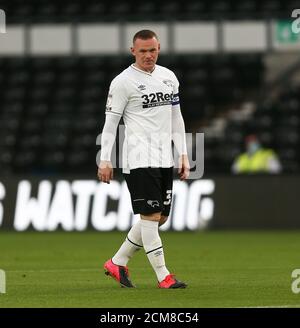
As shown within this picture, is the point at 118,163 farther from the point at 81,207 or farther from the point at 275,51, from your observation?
the point at 275,51

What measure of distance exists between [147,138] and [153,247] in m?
0.95

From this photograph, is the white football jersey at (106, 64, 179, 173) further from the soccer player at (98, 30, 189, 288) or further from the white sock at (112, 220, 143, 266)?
the white sock at (112, 220, 143, 266)

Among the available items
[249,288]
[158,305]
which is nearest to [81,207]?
[249,288]

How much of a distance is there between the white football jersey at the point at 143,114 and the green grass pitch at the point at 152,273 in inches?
45.6

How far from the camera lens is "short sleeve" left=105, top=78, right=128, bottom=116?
1046cm

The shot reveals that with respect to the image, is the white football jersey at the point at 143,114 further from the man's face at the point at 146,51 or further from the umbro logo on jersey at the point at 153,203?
the umbro logo on jersey at the point at 153,203

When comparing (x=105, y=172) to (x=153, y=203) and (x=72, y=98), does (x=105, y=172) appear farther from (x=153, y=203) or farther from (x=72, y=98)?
(x=72, y=98)

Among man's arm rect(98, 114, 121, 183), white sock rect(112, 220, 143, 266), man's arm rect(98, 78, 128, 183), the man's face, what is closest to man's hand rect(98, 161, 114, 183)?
man's arm rect(98, 114, 121, 183)

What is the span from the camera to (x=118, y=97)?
412 inches

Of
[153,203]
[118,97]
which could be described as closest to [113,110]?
[118,97]

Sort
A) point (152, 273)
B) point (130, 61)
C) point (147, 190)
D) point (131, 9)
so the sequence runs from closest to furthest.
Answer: point (147, 190), point (152, 273), point (130, 61), point (131, 9)

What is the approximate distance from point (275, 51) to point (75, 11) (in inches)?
217

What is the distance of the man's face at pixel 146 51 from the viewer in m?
10.3
